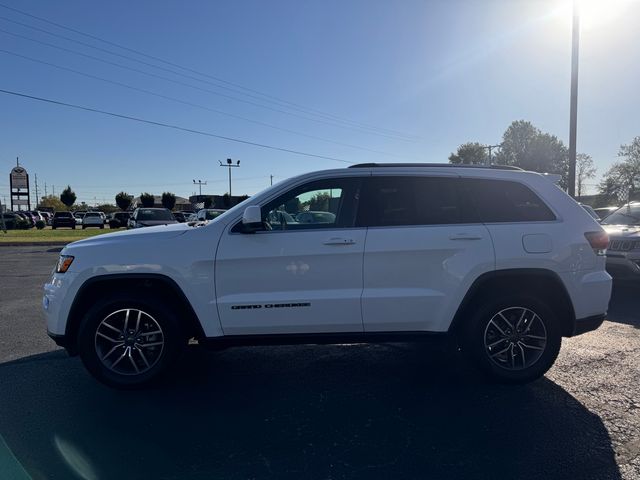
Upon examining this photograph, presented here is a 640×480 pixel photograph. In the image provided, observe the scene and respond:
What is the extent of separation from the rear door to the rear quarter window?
0.74 feet

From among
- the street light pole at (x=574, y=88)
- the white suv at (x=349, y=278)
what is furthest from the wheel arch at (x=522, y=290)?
the street light pole at (x=574, y=88)

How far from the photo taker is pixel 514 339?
406 centimetres

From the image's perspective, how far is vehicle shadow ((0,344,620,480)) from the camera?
287 centimetres

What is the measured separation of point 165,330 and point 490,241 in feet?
9.63

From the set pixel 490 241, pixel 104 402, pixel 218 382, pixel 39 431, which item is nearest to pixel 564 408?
pixel 490 241

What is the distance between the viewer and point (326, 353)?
16.5 ft

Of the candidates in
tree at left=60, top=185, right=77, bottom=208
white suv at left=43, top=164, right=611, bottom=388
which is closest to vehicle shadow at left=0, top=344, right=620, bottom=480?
white suv at left=43, top=164, right=611, bottom=388

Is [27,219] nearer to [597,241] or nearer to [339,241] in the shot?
[339,241]

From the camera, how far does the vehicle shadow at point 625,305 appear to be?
6.34m

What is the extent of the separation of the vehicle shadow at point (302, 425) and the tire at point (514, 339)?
18 cm

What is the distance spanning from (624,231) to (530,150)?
64834mm

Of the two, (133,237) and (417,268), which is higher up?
(133,237)

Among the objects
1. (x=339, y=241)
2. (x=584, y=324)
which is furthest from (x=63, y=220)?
(x=584, y=324)

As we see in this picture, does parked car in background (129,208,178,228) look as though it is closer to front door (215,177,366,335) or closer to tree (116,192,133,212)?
front door (215,177,366,335)
